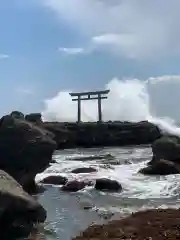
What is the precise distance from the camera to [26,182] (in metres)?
24.8

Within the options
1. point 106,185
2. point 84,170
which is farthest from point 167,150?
point 106,185

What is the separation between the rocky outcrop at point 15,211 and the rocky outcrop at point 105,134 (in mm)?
56801

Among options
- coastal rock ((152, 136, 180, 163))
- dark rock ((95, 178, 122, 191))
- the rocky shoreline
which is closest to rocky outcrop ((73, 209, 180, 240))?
the rocky shoreline

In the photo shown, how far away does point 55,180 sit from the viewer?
93.2ft

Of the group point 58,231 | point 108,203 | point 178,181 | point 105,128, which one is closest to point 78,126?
point 105,128

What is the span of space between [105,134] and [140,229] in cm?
6172

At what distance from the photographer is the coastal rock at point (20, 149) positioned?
24156mm

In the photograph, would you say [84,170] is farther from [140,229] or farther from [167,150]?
[140,229]

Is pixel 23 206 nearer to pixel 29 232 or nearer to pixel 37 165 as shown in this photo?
pixel 29 232

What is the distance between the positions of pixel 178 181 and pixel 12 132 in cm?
1019

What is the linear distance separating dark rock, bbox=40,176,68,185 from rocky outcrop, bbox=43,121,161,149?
4285 cm

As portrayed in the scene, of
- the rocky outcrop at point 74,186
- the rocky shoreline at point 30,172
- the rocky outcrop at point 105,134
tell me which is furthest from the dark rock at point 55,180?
the rocky outcrop at point 105,134

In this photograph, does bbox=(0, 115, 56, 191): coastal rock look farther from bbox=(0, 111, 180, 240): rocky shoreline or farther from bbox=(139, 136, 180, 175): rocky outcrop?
bbox=(139, 136, 180, 175): rocky outcrop

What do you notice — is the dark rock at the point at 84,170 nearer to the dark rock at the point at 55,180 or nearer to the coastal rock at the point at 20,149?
the dark rock at the point at 55,180
